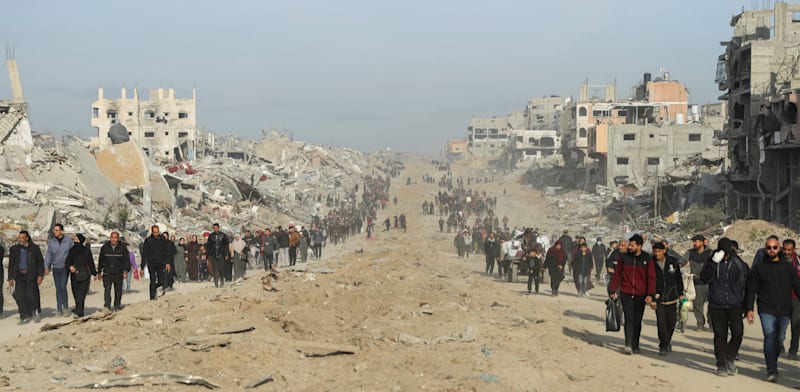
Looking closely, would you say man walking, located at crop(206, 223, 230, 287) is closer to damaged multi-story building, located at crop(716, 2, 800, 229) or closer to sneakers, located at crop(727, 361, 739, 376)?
sneakers, located at crop(727, 361, 739, 376)

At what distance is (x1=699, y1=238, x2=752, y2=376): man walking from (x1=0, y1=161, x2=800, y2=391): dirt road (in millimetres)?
288

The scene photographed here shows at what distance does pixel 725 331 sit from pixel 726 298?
0.40m

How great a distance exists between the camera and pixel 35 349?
31.3ft

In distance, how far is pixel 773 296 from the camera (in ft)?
28.9

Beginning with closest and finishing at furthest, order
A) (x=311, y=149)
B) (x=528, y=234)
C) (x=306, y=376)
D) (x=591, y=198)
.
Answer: (x=306, y=376)
(x=528, y=234)
(x=591, y=198)
(x=311, y=149)

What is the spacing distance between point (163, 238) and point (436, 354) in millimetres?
7097

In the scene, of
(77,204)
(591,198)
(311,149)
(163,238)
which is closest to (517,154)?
(311,149)

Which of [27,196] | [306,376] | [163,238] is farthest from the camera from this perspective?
[27,196]

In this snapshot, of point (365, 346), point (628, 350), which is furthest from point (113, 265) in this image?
point (628, 350)

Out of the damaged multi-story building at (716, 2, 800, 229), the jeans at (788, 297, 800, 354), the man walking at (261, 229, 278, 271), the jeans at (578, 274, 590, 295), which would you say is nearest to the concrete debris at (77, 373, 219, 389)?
the jeans at (788, 297, 800, 354)

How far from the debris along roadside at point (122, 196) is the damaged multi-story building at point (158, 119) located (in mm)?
24279

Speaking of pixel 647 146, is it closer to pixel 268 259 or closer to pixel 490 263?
pixel 490 263

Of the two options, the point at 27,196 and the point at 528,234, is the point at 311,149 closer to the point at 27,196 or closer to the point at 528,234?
the point at 27,196

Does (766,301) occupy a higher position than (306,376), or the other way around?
(766,301)
